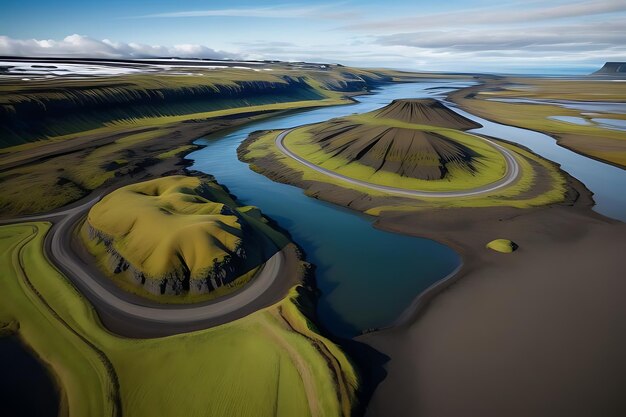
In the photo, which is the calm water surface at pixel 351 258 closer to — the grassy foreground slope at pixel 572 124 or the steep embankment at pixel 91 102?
the steep embankment at pixel 91 102

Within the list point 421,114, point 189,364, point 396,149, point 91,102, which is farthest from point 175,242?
point 91,102

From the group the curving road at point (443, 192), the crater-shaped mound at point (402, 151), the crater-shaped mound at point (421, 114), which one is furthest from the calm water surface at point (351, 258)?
the crater-shaped mound at point (421, 114)

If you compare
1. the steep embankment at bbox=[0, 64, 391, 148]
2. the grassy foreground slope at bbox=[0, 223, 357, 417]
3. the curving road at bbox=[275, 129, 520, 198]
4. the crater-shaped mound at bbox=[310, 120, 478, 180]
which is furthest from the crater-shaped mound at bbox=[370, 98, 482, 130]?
the grassy foreground slope at bbox=[0, 223, 357, 417]

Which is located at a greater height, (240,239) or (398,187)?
(240,239)

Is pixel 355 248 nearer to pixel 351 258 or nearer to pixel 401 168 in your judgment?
pixel 351 258

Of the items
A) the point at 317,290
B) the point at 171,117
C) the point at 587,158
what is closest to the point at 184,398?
the point at 317,290

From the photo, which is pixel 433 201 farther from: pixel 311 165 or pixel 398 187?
pixel 311 165

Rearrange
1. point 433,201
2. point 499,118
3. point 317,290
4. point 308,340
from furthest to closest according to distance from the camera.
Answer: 1. point 499,118
2. point 433,201
3. point 317,290
4. point 308,340

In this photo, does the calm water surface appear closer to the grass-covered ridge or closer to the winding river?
the winding river
